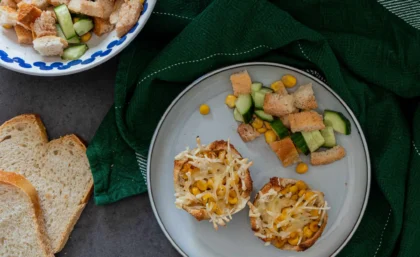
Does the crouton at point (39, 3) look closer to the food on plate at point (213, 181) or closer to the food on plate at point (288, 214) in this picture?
the food on plate at point (213, 181)

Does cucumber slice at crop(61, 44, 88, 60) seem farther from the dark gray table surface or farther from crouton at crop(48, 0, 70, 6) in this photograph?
the dark gray table surface

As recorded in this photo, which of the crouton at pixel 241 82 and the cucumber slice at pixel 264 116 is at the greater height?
the crouton at pixel 241 82

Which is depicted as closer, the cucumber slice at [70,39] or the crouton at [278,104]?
the crouton at [278,104]

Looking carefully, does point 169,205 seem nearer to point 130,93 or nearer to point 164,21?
point 130,93

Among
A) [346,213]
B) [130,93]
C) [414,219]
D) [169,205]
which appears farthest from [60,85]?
[414,219]

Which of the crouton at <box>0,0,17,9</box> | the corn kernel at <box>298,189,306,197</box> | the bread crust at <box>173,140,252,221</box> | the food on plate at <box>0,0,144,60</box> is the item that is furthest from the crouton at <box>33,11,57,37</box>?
the corn kernel at <box>298,189,306,197</box>

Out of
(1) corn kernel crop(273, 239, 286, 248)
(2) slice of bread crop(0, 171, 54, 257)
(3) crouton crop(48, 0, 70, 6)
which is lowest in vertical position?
(2) slice of bread crop(0, 171, 54, 257)

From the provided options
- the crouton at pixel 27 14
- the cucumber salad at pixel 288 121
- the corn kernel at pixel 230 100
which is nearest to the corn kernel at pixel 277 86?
the cucumber salad at pixel 288 121
